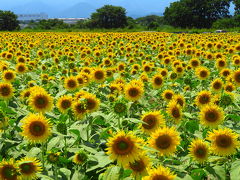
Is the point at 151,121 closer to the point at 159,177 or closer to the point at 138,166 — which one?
the point at 138,166

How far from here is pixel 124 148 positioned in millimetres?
2146

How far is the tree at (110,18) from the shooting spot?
91.0 meters

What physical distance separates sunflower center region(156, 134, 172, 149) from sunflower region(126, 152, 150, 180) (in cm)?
29

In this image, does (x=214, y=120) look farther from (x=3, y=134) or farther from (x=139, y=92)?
(x=3, y=134)

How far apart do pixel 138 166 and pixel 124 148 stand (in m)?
0.25

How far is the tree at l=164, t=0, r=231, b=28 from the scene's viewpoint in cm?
8325

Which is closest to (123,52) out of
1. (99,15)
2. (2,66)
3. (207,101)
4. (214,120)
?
(2,66)

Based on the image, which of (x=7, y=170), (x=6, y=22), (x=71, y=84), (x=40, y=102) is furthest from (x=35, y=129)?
(x=6, y=22)

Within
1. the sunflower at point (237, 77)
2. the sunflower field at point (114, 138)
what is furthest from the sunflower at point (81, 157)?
the sunflower at point (237, 77)

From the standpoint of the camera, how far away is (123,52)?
11398 millimetres

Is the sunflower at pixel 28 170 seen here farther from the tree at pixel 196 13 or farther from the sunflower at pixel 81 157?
the tree at pixel 196 13

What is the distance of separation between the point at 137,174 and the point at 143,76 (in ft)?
12.2

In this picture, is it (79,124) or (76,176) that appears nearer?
(76,176)

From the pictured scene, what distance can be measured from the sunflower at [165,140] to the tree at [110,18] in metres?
89.0
